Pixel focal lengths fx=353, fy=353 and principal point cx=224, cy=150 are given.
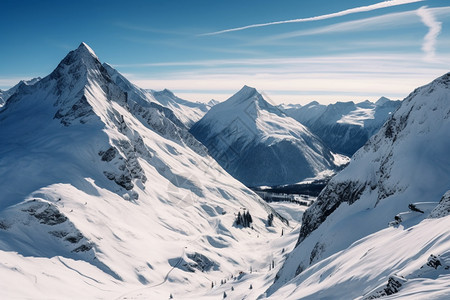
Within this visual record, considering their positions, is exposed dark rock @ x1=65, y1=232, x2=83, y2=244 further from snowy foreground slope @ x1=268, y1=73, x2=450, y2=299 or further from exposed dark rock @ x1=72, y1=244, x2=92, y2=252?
snowy foreground slope @ x1=268, y1=73, x2=450, y2=299

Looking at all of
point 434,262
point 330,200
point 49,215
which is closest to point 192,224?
point 49,215

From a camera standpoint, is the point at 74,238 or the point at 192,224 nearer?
the point at 74,238

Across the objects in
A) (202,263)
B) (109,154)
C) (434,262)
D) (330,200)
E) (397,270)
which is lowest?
(202,263)

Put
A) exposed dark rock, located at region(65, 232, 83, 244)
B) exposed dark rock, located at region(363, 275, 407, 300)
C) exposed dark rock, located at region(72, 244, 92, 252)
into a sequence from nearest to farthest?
exposed dark rock, located at region(363, 275, 407, 300)
exposed dark rock, located at region(72, 244, 92, 252)
exposed dark rock, located at region(65, 232, 83, 244)

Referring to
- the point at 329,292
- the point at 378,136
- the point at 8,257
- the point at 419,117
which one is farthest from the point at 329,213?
the point at 8,257

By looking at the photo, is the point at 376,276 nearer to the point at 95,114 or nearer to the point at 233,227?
the point at 233,227

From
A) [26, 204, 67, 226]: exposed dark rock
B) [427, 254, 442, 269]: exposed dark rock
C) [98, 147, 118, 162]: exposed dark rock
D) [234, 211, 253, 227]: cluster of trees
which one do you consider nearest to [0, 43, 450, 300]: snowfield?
[427, 254, 442, 269]: exposed dark rock

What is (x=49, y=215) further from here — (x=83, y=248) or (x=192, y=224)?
(x=192, y=224)
